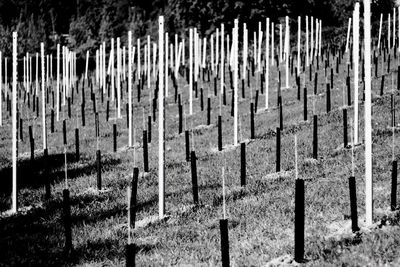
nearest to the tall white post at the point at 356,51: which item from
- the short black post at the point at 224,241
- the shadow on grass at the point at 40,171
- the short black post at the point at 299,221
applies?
the short black post at the point at 299,221

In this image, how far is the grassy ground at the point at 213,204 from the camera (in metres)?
7.35

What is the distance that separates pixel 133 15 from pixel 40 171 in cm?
3906

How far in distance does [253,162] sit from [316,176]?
210 centimetres

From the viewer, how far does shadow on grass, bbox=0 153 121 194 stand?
13.1m

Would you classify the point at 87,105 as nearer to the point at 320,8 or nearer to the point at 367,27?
the point at 367,27

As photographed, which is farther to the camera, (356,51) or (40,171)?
(40,171)

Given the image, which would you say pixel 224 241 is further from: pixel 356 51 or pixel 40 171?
pixel 40 171

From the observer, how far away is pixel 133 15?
51.8 meters

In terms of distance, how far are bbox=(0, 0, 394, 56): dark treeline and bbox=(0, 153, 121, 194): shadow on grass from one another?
856 inches

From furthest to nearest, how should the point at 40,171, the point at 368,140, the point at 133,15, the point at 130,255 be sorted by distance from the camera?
the point at 133,15 < the point at 40,171 < the point at 368,140 < the point at 130,255

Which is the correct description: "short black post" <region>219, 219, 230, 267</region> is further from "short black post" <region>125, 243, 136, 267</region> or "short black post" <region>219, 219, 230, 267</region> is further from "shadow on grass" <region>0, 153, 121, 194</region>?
"shadow on grass" <region>0, 153, 121, 194</region>

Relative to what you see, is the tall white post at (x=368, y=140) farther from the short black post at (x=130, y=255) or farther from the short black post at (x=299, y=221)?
the short black post at (x=130, y=255)

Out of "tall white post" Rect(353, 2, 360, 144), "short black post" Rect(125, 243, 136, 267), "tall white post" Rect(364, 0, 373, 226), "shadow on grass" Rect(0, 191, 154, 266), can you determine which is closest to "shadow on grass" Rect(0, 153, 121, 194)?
"shadow on grass" Rect(0, 191, 154, 266)

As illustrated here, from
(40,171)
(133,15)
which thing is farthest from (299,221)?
(133,15)
